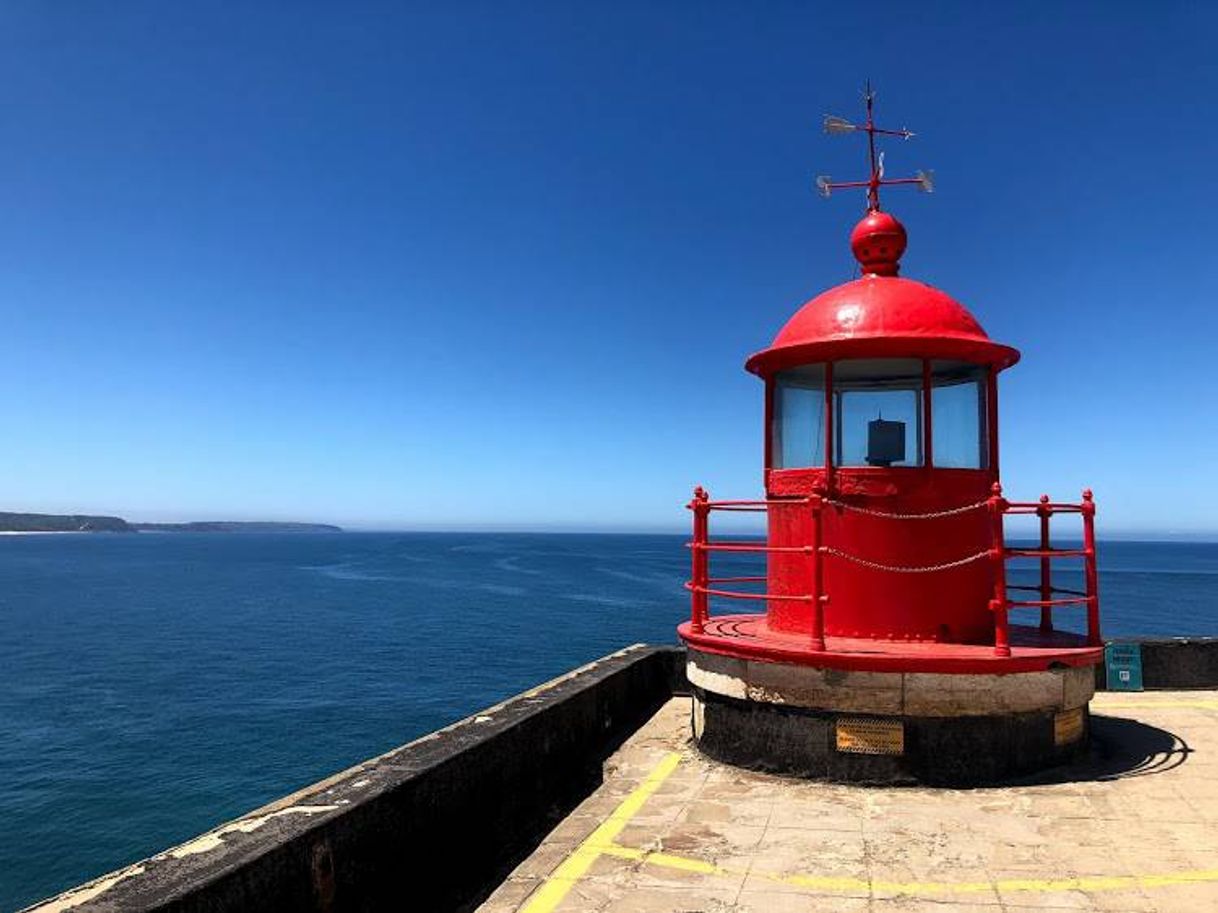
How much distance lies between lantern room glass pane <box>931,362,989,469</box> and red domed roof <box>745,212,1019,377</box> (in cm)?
21

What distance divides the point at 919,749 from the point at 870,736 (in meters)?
0.35

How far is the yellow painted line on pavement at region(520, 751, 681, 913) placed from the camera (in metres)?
4.61

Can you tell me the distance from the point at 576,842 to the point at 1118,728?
5419 millimetres

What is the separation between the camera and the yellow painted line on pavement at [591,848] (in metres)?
4.61

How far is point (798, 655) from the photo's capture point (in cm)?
656

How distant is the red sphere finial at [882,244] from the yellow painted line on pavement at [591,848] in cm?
472

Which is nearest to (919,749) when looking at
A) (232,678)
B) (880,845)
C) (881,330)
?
(880,845)

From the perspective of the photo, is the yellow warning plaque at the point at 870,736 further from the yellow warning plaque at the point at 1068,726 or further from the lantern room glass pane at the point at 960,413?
the lantern room glass pane at the point at 960,413

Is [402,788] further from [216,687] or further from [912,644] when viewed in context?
[216,687]

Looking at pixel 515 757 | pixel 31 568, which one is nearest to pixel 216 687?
pixel 515 757

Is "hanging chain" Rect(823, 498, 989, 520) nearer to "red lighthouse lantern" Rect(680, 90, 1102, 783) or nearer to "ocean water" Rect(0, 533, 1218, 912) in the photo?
"red lighthouse lantern" Rect(680, 90, 1102, 783)

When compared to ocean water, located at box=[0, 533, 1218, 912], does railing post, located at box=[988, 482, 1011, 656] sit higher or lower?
higher

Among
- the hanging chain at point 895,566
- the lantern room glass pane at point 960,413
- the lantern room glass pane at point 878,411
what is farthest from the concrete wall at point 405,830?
the lantern room glass pane at point 960,413

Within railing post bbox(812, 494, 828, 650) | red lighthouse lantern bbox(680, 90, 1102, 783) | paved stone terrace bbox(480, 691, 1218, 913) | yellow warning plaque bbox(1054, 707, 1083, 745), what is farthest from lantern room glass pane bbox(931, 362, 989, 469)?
paved stone terrace bbox(480, 691, 1218, 913)
